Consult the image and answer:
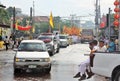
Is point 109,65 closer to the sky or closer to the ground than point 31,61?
closer to the sky

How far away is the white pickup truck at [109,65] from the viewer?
40.1 feet

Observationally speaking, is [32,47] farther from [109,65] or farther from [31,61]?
[109,65]

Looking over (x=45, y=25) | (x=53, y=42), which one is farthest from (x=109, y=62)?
(x=45, y=25)

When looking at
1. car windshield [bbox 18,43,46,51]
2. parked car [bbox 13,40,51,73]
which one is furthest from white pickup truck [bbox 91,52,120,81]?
car windshield [bbox 18,43,46,51]

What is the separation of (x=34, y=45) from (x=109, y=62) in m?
8.24

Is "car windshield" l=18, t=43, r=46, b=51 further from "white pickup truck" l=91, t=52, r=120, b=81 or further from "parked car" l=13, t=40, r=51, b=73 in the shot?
"white pickup truck" l=91, t=52, r=120, b=81

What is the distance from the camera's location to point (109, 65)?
40.5ft

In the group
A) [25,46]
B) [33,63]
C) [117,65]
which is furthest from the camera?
[25,46]

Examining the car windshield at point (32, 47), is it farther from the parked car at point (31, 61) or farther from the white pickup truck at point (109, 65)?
the white pickup truck at point (109, 65)

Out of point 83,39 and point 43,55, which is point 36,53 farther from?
point 83,39

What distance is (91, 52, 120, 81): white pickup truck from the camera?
1223 cm

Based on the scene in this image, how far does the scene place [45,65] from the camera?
59.9 feet

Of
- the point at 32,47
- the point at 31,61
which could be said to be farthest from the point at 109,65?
the point at 32,47

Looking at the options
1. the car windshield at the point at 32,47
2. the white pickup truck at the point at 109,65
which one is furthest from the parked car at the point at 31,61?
the white pickup truck at the point at 109,65
